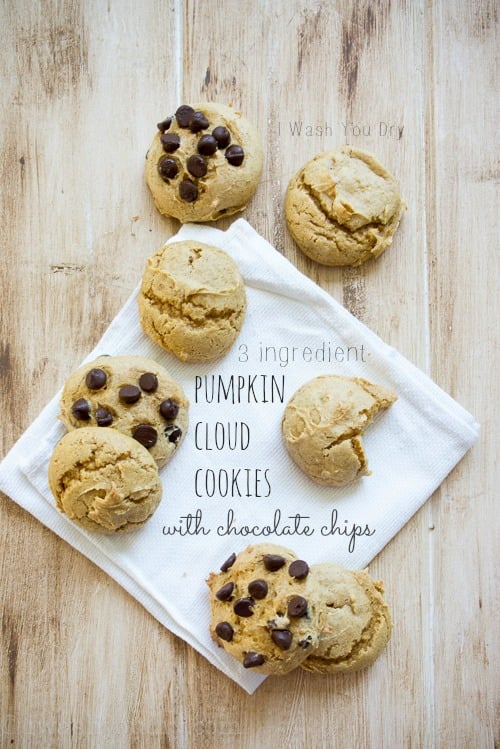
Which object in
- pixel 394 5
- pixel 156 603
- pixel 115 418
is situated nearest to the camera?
pixel 115 418

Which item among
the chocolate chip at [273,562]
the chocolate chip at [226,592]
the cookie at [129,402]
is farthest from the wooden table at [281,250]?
the chocolate chip at [273,562]

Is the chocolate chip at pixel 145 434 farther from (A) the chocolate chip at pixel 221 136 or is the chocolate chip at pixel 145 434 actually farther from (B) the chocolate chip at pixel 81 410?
(A) the chocolate chip at pixel 221 136

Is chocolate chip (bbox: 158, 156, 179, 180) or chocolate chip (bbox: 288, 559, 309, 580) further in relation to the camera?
chocolate chip (bbox: 158, 156, 179, 180)

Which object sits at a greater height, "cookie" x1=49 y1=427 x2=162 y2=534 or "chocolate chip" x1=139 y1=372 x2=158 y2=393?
"chocolate chip" x1=139 y1=372 x2=158 y2=393

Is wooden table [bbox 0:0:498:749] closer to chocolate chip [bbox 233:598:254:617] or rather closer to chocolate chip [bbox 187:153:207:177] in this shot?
chocolate chip [bbox 187:153:207:177]

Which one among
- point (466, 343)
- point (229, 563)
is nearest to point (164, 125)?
point (466, 343)

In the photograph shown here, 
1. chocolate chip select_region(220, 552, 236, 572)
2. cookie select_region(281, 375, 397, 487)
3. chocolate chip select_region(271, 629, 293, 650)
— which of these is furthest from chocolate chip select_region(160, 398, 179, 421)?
chocolate chip select_region(271, 629, 293, 650)

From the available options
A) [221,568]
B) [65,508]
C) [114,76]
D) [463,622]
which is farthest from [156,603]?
[114,76]

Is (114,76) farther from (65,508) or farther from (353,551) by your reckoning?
(353,551)
